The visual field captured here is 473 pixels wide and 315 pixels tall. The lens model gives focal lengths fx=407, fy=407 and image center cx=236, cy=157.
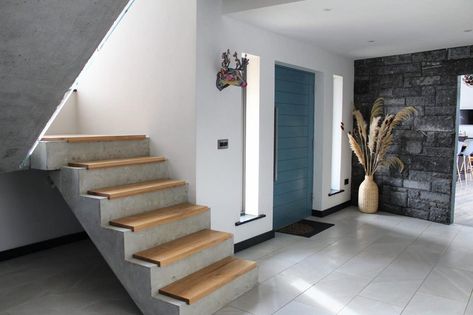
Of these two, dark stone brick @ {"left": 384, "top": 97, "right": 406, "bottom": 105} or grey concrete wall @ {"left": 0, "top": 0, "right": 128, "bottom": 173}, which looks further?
dark stone brick @ {"left": 384, "top": 97, "right": 406, "bottom": 105}

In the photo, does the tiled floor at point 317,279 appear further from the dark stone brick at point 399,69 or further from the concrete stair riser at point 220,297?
the dark stone brick at point 399,69

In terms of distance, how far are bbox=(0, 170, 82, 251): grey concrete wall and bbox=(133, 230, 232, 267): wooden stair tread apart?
158 cm

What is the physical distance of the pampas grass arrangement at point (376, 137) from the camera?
19.8 feet

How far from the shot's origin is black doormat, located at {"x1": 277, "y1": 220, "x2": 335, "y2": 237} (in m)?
5.07

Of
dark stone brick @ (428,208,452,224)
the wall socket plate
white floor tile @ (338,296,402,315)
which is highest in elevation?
the wall socket plate

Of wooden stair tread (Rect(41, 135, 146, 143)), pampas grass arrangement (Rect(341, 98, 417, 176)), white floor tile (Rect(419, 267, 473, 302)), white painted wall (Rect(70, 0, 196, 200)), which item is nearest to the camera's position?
white floor tile (Rect(419, 267, 473, 302))

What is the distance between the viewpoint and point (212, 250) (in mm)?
3414

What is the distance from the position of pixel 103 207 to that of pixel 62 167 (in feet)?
1.98

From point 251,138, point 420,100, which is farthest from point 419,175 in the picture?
point 251,138

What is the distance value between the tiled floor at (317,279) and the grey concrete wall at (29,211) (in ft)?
0.70

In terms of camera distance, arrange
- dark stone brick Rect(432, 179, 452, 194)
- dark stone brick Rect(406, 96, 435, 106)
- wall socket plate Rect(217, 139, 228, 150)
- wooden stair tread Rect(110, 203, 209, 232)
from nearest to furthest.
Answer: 1. wooden stair tread Rect(110, 203, 209, 232)
2. wall socket plate Rect(217, 139, 228, 150)
3. dark stone brick Rect(432, 179, 452, 194)
4. dark stone brick Rect(406, 96, 435, 106)

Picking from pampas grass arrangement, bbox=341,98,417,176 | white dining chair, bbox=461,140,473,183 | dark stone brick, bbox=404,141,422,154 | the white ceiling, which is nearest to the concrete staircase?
the white ceiling

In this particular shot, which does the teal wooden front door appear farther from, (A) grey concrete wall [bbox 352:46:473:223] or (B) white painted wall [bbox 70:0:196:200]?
(B) white painted wall [bbox 70:0:196:200]

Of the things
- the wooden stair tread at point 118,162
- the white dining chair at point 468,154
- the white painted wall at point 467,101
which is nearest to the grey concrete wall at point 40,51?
the wooden stair tread at point 118,162
